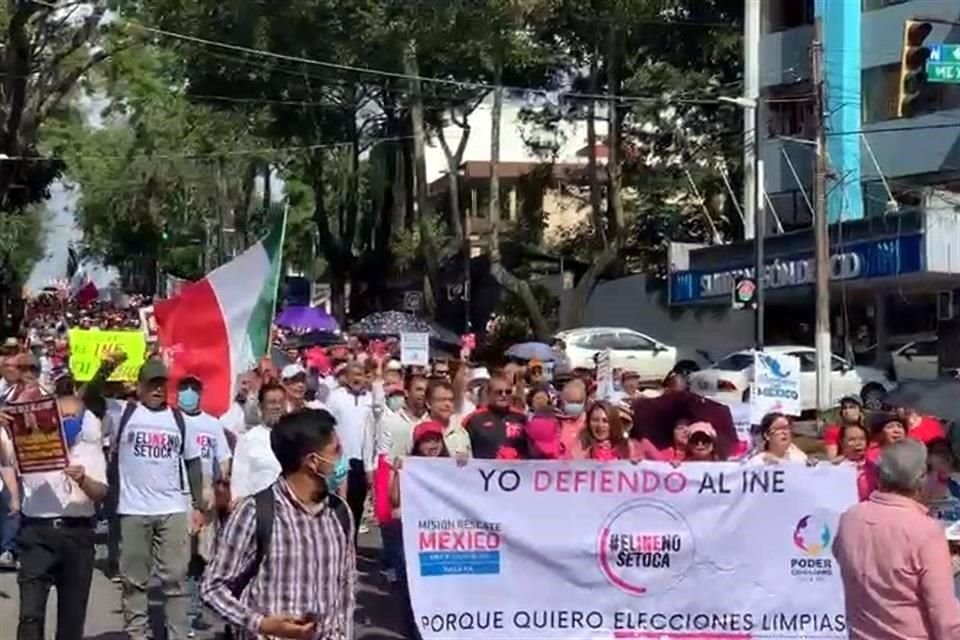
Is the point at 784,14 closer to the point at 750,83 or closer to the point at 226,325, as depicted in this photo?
the point at 750,83

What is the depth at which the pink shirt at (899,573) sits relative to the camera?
578 cm

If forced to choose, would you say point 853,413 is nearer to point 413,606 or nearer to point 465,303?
point 413,606

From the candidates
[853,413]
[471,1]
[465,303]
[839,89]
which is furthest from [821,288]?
[465,303]

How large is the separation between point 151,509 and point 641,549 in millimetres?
2757

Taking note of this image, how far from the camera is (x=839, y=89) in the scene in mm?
41656

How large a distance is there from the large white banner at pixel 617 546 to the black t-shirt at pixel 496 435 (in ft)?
4.50

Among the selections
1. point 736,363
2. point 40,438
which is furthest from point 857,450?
point 736,363

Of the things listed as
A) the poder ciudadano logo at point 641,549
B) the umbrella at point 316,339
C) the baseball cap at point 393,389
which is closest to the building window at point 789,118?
the umbrella at point 316,339

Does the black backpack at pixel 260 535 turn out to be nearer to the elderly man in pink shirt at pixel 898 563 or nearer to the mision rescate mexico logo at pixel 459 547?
the elderly man in pink shirt at pixel 898 563

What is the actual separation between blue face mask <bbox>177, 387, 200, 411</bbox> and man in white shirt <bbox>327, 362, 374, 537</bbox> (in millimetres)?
1895

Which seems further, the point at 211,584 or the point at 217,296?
the point at 217,296

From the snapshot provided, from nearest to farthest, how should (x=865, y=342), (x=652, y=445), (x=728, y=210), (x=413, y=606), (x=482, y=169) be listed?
(x=413, y=606) < (x=652, y=445) < (x=865, y=342) < (x=728, y=210) < (x=482, y=169)

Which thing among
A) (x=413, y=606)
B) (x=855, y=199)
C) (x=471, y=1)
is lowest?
(x=413, y=606)

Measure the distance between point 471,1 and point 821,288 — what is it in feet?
31.4
